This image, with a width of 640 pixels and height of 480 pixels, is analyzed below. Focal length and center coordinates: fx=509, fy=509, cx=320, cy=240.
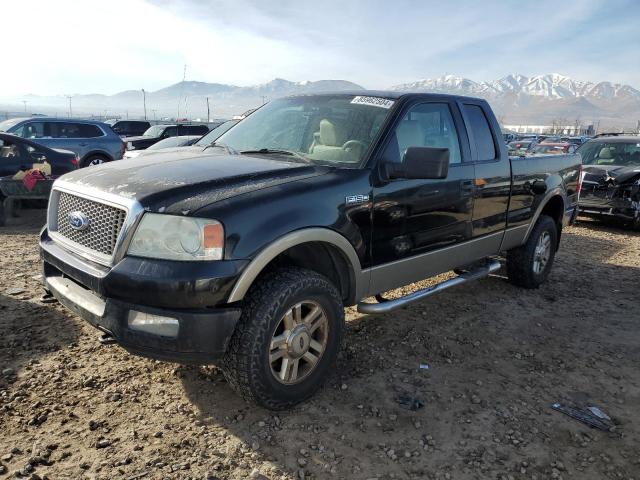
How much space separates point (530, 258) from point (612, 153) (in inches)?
245

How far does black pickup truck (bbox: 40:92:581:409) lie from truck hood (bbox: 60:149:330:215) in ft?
0.04

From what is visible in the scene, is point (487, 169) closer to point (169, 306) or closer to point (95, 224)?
point (169, 306)

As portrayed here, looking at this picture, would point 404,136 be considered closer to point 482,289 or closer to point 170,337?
point 170,337

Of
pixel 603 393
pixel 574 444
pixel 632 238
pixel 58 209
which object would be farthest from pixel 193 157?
pixel 632 238

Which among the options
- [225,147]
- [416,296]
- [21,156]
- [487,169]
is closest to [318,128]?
[225,147]

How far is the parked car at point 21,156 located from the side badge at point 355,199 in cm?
730

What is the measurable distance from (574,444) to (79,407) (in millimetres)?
2854

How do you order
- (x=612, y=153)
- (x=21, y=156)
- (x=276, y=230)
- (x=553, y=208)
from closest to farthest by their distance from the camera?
(x=276, y=230) < (x=553, y=208) < (x=21, y=156) < (x=612, y=153)

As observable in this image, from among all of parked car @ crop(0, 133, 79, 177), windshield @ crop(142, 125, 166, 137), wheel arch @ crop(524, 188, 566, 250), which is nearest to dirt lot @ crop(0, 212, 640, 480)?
wheel arch @ crop(524, 188, 566, 250)

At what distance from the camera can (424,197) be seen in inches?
144

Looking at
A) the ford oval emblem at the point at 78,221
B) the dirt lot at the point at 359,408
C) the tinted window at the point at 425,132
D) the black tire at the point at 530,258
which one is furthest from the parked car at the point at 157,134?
the ford oval emblem at the point at 78,221

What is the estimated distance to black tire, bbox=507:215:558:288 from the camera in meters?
5.40

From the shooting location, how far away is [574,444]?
112 inches

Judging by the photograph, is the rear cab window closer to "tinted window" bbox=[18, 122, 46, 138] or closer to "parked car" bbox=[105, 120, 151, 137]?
"tinted window" bbox=[18, 122, 46, 138]
